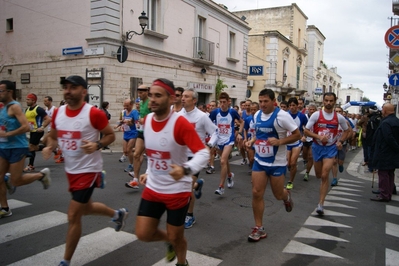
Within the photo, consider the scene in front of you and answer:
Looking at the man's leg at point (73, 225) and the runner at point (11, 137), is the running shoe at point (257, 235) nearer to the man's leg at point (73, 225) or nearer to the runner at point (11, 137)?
the man's leg at point (73, 225)

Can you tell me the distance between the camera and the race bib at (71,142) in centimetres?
361

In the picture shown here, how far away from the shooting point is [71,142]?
3.62 meters

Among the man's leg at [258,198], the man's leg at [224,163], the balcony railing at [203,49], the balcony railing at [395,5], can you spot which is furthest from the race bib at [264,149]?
the balcony railing at [395,5]

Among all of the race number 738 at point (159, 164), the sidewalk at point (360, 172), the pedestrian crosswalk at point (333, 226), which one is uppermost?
the race number 738 at point (159, 164)

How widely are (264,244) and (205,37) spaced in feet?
63.6

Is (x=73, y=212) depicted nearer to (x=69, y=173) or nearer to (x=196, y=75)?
(x=69, y=173)

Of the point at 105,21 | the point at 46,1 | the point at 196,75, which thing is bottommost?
the point at 196,75

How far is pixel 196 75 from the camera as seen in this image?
21.8 m

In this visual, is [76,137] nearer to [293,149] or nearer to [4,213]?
[4,213]

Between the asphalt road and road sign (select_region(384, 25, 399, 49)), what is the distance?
489 centimetres

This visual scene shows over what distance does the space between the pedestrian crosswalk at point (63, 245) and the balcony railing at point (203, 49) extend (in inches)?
674

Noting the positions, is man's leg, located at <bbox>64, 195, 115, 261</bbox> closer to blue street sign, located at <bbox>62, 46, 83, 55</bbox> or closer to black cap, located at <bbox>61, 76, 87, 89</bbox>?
black cap, located at <bbox>61, 76, 87, 89</bbox>

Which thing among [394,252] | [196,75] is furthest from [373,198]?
[196,75]

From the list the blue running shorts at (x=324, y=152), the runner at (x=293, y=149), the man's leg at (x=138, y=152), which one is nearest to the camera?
the blue running shorts at (x=324, y=152)
